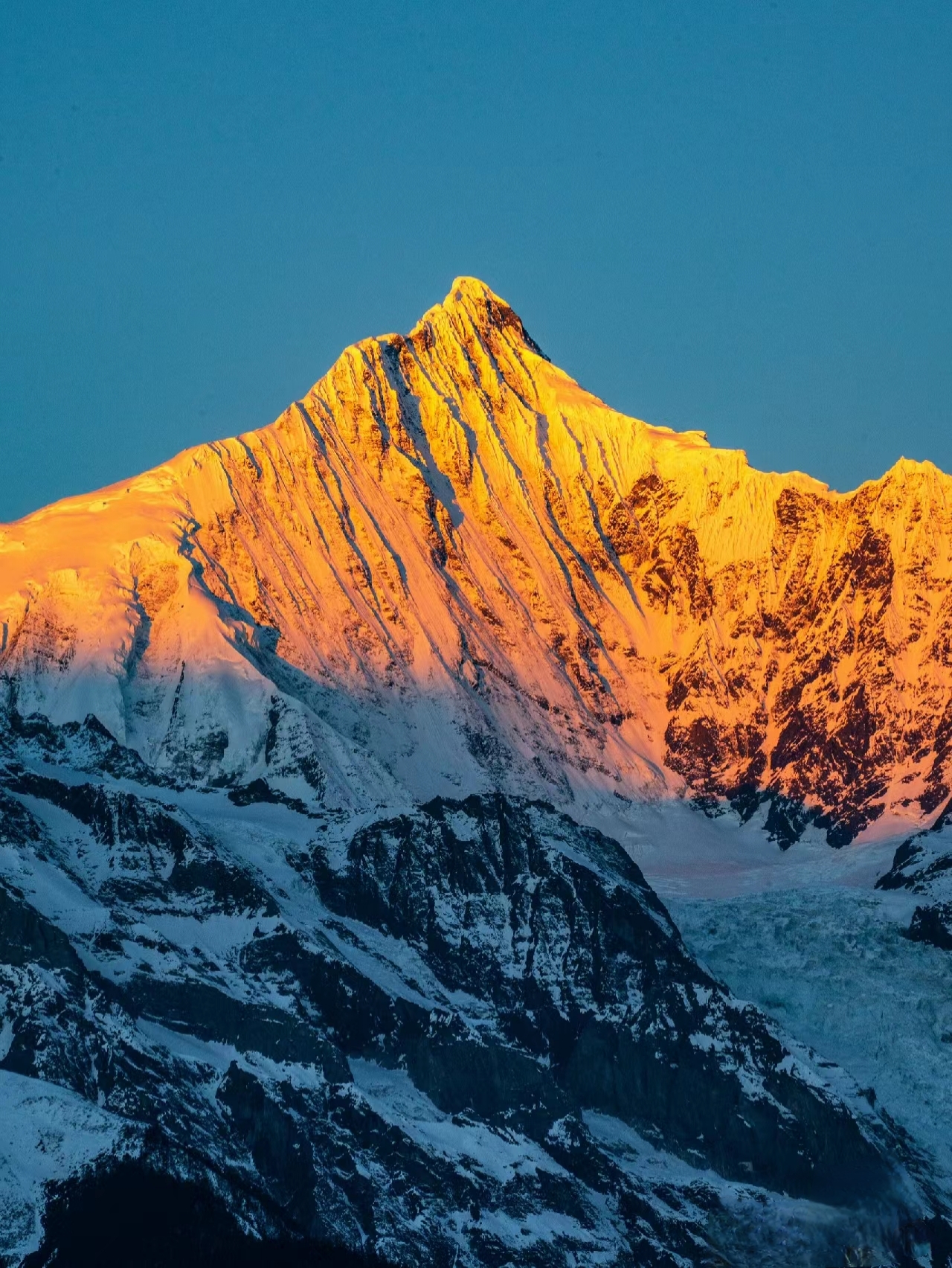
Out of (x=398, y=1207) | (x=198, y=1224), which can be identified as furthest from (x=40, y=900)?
(x=198, y=1224)

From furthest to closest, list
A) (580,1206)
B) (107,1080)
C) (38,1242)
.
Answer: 1. (580,1206)
2. (107,1080)
3. (38,1242)

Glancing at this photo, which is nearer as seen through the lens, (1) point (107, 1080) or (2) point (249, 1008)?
(1) point (107, 1080)

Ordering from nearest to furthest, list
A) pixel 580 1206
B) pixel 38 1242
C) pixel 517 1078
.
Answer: pixel 38 1242, pixel 580 1206, pixel 517 1078

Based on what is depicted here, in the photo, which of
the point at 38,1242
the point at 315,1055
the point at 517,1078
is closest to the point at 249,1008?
the point at 315,1055

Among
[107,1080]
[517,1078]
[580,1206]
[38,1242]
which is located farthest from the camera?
[517,1078]

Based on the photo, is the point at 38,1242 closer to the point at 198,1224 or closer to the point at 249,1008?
the point at 198,1224

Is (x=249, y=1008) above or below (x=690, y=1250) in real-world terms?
above

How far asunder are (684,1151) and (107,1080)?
43.5 m

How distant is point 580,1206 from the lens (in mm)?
185000

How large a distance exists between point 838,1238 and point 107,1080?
160 ft

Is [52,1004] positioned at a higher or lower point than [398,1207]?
higher

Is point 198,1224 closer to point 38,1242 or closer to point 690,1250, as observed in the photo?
point 38,1242

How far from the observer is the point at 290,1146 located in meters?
179

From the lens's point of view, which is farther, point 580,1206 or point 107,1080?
point 580,1206
